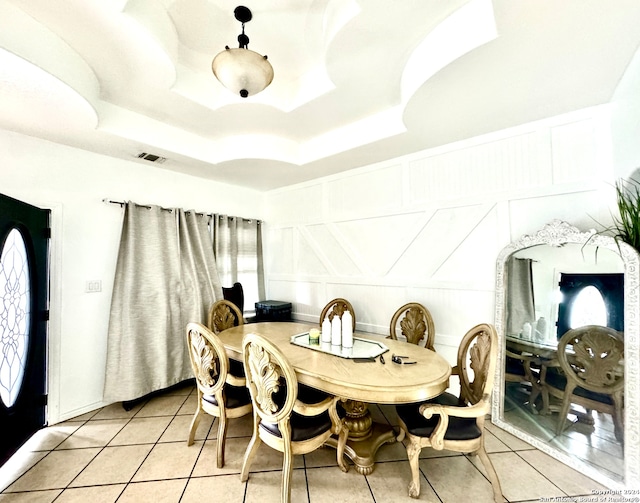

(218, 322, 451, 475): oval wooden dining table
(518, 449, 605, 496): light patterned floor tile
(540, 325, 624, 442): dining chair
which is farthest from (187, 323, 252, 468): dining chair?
(540, 325, 624, 442): dining chair

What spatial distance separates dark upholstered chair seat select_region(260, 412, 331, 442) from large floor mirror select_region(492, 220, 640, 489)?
165cm

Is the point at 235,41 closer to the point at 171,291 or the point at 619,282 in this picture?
the point at 171,291

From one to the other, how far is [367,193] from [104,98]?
270 cm

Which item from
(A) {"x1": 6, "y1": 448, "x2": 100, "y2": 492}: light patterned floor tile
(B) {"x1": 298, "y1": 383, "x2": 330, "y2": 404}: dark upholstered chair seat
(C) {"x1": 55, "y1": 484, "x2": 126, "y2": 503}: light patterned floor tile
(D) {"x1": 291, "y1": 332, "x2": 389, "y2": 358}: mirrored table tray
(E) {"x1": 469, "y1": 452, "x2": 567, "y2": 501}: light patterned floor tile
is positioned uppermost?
(D) {"x1": 291, "y1": 332, "x2": 389, "y2": 358}: mirrored table tray

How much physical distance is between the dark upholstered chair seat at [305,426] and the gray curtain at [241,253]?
2493 millimetres

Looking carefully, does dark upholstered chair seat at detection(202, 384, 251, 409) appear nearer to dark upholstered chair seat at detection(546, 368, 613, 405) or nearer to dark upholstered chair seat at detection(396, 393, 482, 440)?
dark upholstered chair seat at detection(396, 393, 482, 440)

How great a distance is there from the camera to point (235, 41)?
2.09 metres

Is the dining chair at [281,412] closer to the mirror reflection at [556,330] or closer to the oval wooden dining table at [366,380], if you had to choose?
the oval wooden dining table at [366,380]

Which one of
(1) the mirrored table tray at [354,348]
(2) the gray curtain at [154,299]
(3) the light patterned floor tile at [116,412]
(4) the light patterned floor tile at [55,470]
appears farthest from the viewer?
(2) the gray curtain at [154,299]

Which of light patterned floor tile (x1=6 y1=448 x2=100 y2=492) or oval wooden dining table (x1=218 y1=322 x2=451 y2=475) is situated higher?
oval wooden dining table (x1=218 y1=322 x2=451 y2=475)

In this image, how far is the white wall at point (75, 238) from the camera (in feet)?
8.52

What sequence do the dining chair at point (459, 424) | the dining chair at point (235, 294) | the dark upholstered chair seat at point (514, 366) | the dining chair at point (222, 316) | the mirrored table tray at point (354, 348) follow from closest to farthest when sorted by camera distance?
the dining chair at point (459, 424) → the mirrored table tray at point (354, 348) → the dark upholstered chair seat at point (514, 366) → the dining chair at point (222, 316) → the dining chair at point (235, 294)

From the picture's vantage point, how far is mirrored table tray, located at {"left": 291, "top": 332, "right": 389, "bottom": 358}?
2170 millimetres

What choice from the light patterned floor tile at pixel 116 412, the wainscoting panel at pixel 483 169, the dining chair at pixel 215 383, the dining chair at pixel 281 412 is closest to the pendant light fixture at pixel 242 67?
the dining chair at pixel 281 412
